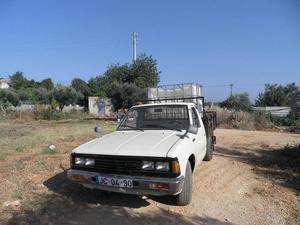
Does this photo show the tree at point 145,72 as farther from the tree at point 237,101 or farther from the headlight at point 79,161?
the headlight at point 79,161

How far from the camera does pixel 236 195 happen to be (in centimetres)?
520

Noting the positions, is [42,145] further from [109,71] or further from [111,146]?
[109,71]

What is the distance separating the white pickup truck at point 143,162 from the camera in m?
4.03

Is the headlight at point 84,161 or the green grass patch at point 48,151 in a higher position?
the headlight at point 84,161

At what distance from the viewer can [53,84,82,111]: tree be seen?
3275cm

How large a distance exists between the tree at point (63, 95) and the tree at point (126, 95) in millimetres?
8698

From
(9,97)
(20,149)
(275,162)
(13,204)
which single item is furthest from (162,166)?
(9,97)

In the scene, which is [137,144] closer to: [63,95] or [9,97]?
[63,95]

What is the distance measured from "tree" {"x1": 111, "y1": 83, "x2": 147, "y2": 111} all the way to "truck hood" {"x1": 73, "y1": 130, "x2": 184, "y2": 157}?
65.0 ft

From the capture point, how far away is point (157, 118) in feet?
19.8

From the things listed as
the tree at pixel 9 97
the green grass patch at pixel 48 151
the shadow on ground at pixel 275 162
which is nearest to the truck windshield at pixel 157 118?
the shadow on ground at pixel 275 162

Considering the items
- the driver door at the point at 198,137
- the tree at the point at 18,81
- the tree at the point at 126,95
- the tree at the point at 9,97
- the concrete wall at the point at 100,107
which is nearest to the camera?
the driver door at the point at 198,137

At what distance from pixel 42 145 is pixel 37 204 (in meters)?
5.56

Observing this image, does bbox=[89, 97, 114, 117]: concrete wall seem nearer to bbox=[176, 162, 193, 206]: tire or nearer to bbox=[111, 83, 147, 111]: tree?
bbox=[111, 83, 147, 111]: tree
